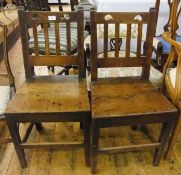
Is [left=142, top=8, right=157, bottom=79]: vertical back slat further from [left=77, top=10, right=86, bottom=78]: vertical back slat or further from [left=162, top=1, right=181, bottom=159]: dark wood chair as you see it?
[left=77, top=10, right=86, bottom=78]: vertical back slat

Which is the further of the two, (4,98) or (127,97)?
(4,98)

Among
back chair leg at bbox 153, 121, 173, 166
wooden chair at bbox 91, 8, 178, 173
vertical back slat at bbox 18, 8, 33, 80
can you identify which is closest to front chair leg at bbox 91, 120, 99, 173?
wooden chair at bbox 91, 8, 178, 173

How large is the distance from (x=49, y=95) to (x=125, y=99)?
0.47 meters

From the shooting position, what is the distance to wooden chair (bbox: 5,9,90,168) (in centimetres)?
128

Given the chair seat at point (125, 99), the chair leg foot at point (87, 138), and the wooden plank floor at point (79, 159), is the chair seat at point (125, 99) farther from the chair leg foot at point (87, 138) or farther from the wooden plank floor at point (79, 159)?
the wooden plank floor at point (79, 159)

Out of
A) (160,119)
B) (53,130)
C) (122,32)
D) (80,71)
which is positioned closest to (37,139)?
(53,130)

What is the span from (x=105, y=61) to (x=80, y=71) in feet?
0.64

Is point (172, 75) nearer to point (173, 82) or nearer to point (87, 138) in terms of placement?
point (173, 82)

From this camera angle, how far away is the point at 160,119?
129 centimetres

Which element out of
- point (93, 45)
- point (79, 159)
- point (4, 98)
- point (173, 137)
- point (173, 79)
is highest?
point (93, 45)

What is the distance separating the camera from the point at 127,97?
1.39 meters

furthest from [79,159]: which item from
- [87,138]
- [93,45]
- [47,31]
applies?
[47,31]

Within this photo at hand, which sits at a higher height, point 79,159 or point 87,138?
point 87,138

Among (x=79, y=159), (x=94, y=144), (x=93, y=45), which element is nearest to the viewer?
(x=94, y=144)
